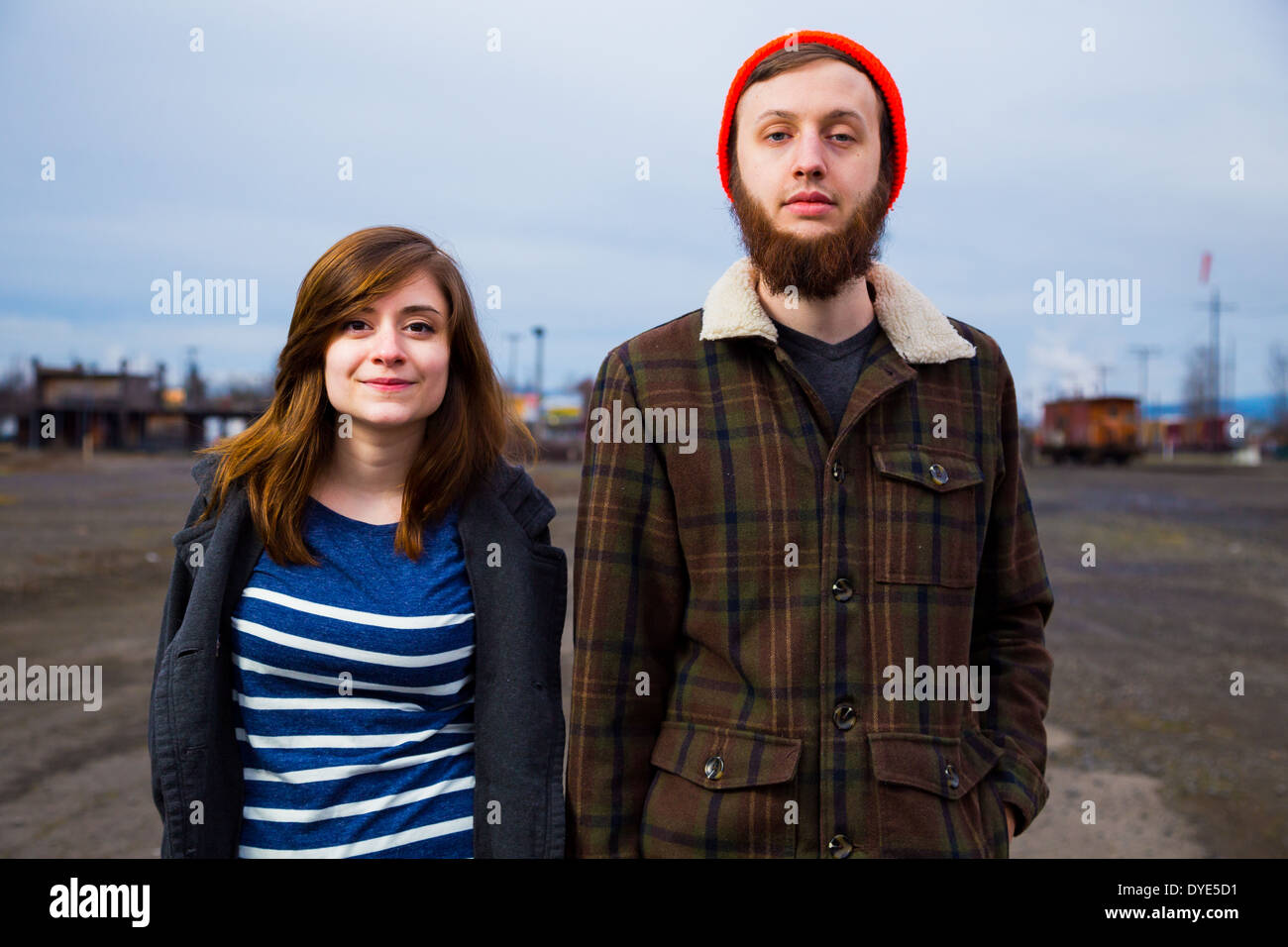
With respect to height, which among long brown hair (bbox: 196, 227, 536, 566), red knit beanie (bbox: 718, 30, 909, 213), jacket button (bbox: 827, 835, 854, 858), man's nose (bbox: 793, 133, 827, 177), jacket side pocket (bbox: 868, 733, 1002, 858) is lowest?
jacket button (bbox: 827, 835, 854, 858)

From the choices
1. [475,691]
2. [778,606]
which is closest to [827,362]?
[778,606]

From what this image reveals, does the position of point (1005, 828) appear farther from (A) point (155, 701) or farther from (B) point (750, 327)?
(A) point (155, 701)

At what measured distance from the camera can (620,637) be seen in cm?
210

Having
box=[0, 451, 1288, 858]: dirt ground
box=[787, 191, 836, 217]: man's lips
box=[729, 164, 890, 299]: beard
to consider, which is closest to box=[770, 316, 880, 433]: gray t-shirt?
box=[729, 164, 890, 299]: beard

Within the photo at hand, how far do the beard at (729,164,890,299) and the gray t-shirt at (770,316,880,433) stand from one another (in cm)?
12

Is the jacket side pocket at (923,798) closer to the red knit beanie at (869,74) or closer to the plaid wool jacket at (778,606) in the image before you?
the plaid wool jacket at (778,606)

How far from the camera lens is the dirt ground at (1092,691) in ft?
15.1

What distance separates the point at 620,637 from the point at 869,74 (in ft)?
4.75

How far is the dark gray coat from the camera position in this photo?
218 cm

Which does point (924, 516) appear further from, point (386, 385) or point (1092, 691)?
point (1092, 691)

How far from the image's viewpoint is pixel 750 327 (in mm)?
2176

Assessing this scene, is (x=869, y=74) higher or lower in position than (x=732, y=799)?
higher

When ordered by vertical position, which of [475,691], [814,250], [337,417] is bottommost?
[475,691]

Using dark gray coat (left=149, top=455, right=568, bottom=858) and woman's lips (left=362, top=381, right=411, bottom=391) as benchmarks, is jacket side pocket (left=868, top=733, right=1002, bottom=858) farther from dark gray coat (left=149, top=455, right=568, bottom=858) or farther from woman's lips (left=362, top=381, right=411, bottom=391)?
woman's lips (left=362, top=381, right=411, bottom=391)
